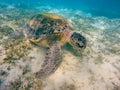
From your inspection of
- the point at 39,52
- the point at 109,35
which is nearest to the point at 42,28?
the point at 39,52

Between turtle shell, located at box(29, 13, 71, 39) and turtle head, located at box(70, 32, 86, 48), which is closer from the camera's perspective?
turtle head, located at box(70, 32, 86, 48)

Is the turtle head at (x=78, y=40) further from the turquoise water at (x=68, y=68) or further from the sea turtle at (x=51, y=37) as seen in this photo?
the turquoise water at (x=68, y=68)

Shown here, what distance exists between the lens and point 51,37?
693 centimetres

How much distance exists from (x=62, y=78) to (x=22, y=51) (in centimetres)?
247

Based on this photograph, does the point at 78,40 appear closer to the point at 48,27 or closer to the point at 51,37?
the point at 51,37

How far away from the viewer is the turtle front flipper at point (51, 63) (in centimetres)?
546

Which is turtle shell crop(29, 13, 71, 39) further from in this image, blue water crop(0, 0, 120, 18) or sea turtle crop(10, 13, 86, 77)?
blue water crop(0, 0, 120, 18)

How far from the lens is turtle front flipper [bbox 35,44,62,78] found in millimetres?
5457

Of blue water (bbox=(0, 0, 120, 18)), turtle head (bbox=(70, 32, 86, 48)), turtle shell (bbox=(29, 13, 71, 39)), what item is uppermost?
blue water (bbox=(0, 0, 120, 18))

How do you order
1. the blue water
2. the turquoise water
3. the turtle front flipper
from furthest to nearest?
the blue water
the turtle front flipper
the turquoise water

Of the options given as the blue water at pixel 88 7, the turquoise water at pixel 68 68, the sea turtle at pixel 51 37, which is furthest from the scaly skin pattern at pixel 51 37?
the blue water at pixel 88 7

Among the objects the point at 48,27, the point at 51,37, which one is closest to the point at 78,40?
the point at 51,37

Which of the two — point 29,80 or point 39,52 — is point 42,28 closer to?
point 39,52

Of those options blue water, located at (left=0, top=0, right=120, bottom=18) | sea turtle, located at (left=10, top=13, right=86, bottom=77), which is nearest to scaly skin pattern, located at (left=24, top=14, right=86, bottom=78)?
sea turtle, located at (left=10, top=13, right=86, bottom=77)
